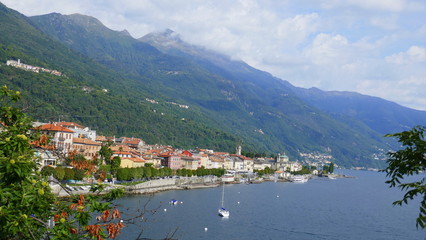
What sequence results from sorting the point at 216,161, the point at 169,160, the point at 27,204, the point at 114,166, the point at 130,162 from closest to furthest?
the point at 27,204 → the point at 114,166 → the point at 130,162 → the point at 169,160 → the point at 216,161

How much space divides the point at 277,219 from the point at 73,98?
109m

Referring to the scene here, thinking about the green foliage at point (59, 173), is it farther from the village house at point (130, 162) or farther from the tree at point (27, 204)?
the tree at point (27, 204)

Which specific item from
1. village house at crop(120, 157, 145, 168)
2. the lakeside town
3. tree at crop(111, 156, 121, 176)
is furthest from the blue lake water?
village house at crop(120, 157, 145, 168)

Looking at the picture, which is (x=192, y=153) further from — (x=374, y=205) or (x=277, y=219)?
(x=277, y=219)

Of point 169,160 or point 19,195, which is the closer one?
point 19,195

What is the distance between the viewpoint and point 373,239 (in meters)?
46.6

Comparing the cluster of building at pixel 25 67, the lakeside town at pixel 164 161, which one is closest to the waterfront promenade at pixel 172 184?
the lakeside town at pixel 164 161

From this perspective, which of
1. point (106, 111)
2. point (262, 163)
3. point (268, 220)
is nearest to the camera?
point (268, 220)

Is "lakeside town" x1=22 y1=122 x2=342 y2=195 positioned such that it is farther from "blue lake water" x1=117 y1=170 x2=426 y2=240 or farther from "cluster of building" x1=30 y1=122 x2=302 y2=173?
"blue lake water" x1=117 y1=170 x2=426 y2=240

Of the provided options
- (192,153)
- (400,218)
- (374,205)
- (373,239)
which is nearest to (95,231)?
(373,239)

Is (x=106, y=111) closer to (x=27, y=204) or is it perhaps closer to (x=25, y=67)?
(x=25, y=67)

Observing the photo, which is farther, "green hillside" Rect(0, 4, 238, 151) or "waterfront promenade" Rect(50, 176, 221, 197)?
"green hillside" Rect(0, 4, 238, 151)

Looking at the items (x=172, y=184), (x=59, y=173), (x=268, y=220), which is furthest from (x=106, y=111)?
(x=268, y=220)

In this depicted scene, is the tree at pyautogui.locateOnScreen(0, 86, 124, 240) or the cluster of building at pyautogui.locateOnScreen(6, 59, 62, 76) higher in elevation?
the cluster of building at pyautogui.locateOnScreen(6, 59, 62, 76)
